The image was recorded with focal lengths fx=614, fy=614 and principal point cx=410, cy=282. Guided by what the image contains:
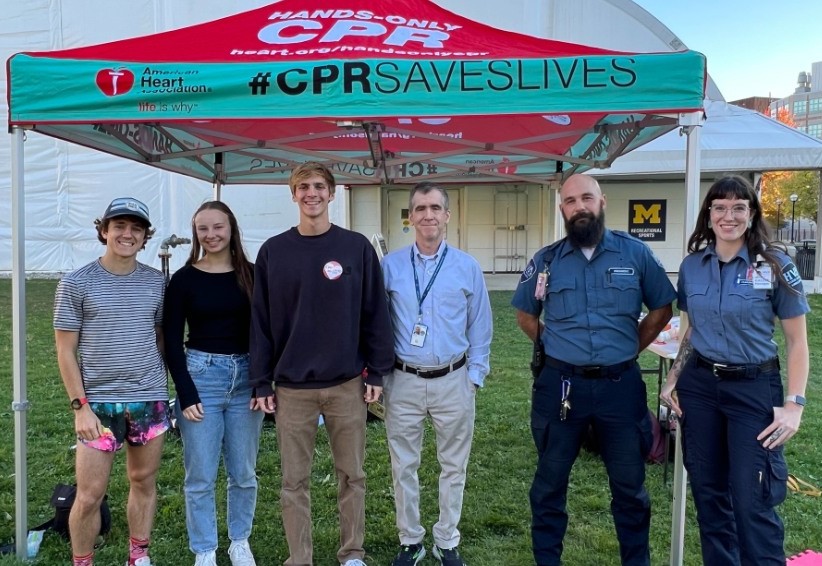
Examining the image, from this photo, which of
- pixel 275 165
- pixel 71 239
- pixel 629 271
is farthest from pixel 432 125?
pixel 71 239

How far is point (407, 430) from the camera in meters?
2.94

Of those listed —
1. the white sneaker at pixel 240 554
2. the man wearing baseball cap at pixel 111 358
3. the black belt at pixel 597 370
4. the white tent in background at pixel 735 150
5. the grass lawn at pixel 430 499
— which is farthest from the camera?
the white tent in background at pixel 735 150

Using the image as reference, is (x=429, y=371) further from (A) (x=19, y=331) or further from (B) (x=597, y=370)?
(A) (x=19, y=331)

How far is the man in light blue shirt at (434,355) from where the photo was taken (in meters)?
2.87

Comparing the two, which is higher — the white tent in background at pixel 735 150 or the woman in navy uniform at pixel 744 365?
the white tent in background at pixel 735 150

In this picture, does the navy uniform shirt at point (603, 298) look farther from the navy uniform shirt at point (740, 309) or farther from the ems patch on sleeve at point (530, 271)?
the navy uniform shirt at point (740, 309)

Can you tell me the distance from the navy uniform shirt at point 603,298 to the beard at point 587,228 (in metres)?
0.04

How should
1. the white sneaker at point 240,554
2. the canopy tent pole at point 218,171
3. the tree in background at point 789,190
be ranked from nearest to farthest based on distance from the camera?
1. the white sneaker at point 240,554
2. the canopy tent pole at point 218,171
3. the tree in background at point 789,190

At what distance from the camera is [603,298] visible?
8.87ft

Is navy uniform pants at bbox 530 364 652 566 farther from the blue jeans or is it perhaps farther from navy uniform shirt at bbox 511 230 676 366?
the blue jeans

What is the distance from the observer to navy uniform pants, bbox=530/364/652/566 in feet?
8.78

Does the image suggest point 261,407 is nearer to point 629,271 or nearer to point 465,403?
point 465,403

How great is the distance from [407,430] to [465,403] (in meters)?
0.31

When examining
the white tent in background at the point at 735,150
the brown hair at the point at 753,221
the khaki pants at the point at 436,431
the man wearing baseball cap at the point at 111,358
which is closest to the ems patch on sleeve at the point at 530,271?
the khaki pants at the point at 436,431
